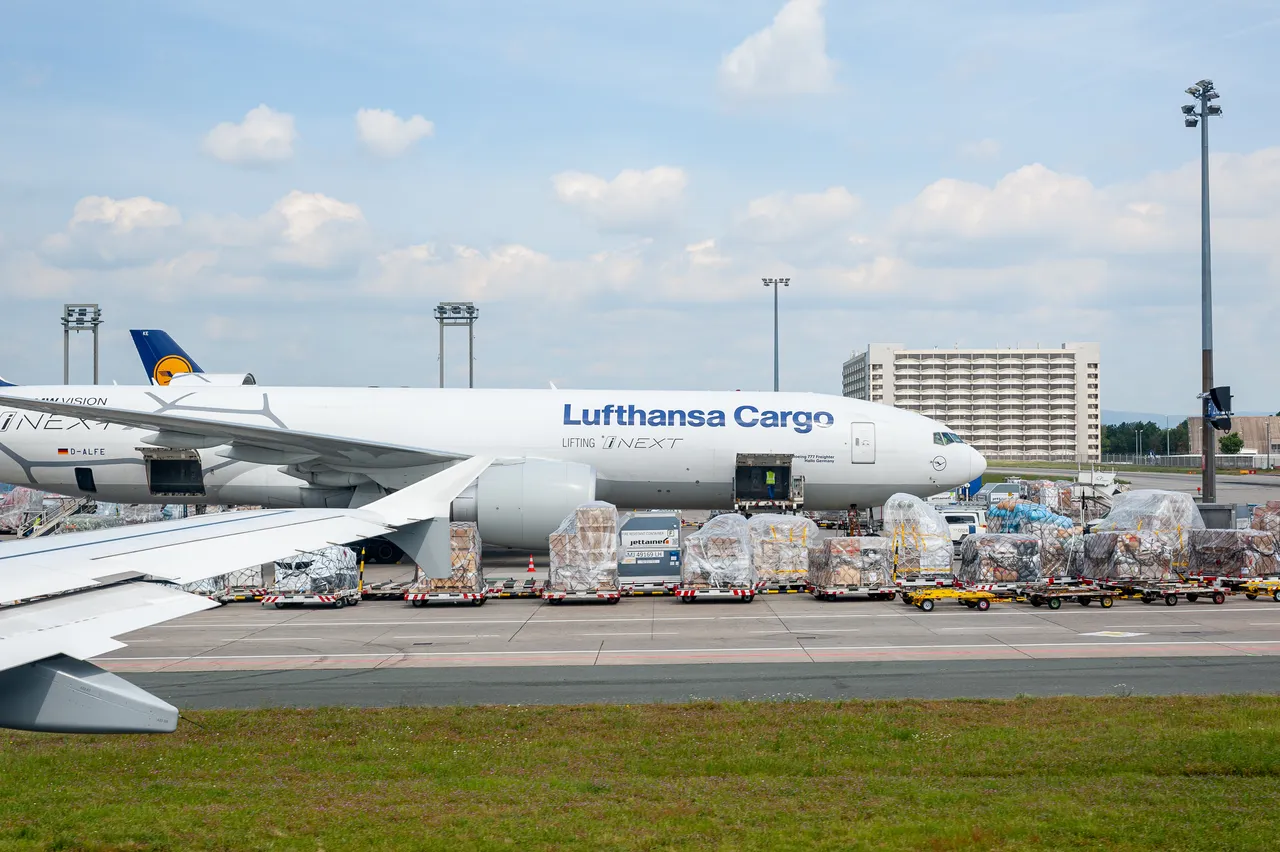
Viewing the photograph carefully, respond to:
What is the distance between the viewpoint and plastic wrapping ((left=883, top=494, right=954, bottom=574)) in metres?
20.9

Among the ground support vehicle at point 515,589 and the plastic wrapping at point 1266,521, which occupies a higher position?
the plastic wrapping at point 1266,521

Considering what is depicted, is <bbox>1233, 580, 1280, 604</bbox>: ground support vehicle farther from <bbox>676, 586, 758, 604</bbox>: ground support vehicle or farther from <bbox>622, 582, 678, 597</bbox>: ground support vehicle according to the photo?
<bbox>622, 582, 678, 597</bbox>: ground support vehicle

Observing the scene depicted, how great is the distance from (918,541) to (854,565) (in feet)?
5.03

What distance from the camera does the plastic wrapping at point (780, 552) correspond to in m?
21.7

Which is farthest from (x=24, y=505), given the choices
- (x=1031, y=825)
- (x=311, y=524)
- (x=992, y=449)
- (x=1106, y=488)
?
(x=992, y=449)

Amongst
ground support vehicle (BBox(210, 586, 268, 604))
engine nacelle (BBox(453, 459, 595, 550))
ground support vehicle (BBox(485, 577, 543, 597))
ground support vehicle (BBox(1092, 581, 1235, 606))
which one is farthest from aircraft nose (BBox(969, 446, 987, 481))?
ground support vehicle (BBox(210, 586, 268, 604))

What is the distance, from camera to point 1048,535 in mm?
20859

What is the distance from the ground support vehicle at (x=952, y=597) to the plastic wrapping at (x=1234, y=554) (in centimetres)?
501

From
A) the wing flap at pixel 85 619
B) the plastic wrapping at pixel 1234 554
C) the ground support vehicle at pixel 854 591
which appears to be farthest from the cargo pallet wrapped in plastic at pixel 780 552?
the wing flap at pixel 85 619

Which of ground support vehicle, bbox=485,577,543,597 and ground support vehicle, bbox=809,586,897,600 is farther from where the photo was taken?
ground support vehicle, bbox=485,577,543,597

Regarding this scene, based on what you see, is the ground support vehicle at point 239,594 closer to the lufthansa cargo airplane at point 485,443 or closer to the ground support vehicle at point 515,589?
the lufthansa cargo airplane at point 485,443

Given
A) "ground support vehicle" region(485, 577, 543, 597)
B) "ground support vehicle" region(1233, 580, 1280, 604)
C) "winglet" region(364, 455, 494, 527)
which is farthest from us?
"ground support vehicle" region(485, 577, 543, 597)

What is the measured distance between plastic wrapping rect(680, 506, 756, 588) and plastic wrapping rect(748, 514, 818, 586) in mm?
1147

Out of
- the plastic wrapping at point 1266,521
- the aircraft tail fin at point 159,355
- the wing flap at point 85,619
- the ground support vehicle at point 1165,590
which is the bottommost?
the ground support vehicle at point 1165,590
